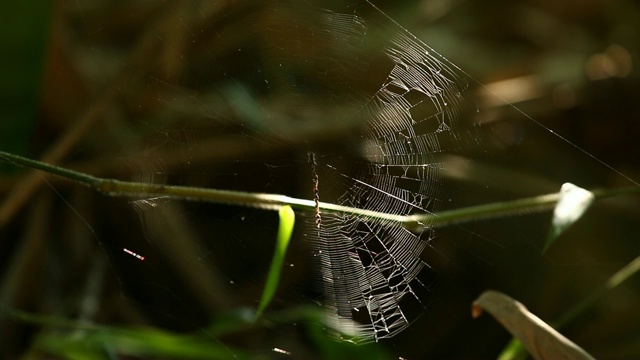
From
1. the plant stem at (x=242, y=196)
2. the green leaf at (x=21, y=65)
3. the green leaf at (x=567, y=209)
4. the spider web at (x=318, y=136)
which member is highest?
the green leaf at (x=21, y=65)

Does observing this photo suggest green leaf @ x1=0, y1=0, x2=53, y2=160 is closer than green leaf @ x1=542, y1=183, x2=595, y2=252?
No

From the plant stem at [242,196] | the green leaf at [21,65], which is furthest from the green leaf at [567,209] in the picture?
the green leaf at [21,65]

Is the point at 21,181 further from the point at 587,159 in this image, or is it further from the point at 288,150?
the point at 587,159

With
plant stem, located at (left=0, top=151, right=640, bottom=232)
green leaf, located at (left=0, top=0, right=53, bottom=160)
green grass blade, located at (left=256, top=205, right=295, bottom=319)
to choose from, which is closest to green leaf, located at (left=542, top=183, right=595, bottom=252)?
plant stem, located at (left=0, top=151, right=640, bottom=232)

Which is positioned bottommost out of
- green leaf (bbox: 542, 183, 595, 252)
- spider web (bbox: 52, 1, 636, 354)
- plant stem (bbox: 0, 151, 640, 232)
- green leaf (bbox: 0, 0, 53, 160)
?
green leaf (bbox: 542, 183, 595, 252)

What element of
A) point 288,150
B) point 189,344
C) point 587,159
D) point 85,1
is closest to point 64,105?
point 85,1

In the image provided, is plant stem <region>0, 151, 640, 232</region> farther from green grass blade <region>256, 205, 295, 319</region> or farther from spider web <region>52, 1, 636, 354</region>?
spider web <region>52, 1, 636, 354</region>

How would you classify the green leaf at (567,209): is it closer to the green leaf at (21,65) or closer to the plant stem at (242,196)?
the plant stem at (242,196)

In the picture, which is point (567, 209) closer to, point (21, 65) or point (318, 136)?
point (318, 136)

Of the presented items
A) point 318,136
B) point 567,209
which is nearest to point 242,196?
point 567,209
